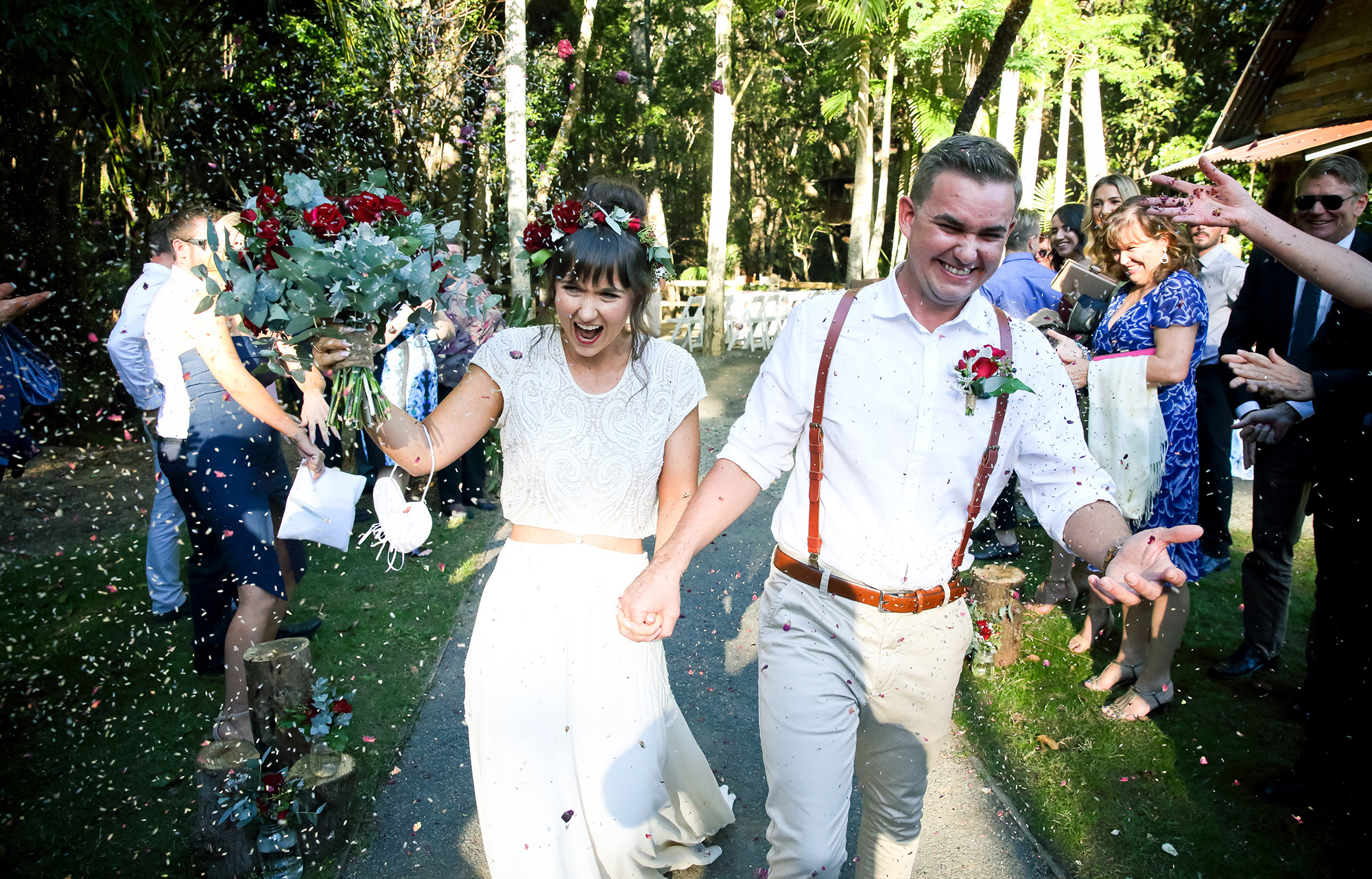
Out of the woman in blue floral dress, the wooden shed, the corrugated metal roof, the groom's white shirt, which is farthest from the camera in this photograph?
the wooden shed

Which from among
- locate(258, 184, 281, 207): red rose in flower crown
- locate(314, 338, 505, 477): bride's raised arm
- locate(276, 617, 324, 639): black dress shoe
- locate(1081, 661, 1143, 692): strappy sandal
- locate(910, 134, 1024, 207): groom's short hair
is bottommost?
locate(276, 617, 324, 639): black dress shoe

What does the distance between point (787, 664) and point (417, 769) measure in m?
2.17

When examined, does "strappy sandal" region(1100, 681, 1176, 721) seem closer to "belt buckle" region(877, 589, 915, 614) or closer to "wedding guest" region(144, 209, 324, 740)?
"belt buckle" region(877, 589, 915, 614)

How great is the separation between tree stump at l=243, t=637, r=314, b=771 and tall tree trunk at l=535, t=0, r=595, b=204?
1476 centimetres

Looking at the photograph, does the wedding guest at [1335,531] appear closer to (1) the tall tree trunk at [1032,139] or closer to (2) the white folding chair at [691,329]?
(2) the white folding chair at [691,329]

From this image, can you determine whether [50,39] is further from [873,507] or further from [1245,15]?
[1245,15]

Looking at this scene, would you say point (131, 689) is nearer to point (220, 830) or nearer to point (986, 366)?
point (220, 830)

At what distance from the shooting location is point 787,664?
2.34 metres

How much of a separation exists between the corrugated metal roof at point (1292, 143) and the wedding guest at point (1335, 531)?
6.09 m

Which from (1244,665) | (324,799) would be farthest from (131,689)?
(1244,665)

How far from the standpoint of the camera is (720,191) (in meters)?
15.9

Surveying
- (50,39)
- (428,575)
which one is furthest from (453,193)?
(428,575)

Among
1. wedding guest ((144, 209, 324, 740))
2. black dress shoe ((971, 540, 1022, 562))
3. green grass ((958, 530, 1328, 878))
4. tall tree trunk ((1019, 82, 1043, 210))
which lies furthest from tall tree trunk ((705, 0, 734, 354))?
wedding guest ((144, 209, 324, 740))

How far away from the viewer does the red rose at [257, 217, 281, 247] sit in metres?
2.47
